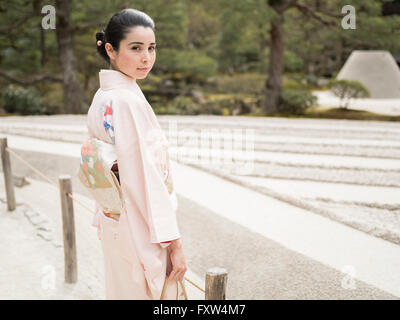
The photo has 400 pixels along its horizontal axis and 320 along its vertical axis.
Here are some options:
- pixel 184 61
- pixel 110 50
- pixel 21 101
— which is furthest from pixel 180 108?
pixel 110 50

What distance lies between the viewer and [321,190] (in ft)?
15.8

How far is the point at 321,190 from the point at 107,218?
361 cm

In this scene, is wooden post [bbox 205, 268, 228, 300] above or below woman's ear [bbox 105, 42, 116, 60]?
below

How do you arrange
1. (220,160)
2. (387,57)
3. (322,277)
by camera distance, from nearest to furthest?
(322,277) < (220,160) < (387,57)

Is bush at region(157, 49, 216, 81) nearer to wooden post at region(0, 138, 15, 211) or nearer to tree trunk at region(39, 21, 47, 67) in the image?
tree trunk at region(39, 21, 47, 67)

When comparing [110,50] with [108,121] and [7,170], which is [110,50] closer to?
[108,121]

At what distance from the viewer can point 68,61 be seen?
37.4 ft

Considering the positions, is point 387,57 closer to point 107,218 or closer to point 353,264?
point 353,264

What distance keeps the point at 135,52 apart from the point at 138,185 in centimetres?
53

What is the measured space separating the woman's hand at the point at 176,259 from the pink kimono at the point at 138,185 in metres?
0.03

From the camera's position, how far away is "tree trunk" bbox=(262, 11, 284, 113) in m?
11.1

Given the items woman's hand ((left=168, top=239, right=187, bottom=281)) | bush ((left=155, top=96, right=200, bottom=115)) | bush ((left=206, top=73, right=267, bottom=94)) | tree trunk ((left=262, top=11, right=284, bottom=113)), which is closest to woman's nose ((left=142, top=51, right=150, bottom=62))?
woman's hand ((left=168, top=239, right=187, bottom=281))
